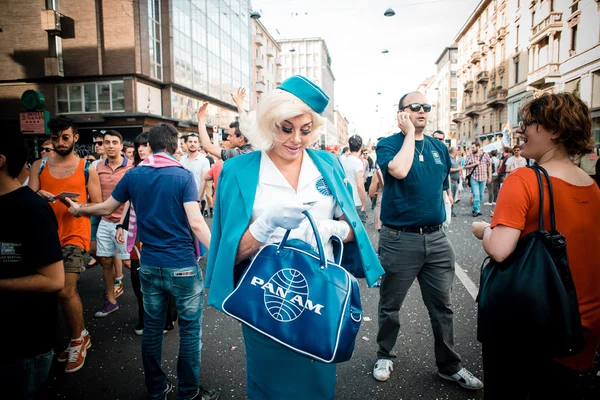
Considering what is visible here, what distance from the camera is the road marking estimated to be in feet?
15.4

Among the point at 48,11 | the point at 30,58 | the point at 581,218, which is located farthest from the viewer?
the point at 30,58

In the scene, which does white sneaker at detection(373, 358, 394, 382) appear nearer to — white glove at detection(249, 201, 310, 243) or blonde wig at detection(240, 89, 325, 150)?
white glove at detection(249, 201, 310, 243)

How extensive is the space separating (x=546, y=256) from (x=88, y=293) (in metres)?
5.30

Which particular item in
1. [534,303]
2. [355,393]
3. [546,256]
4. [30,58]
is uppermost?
[30,58]

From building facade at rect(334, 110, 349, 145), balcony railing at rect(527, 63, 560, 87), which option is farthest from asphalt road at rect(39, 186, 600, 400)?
building facade at rect(334, 110, 349, 145)

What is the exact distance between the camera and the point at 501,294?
1617 mm

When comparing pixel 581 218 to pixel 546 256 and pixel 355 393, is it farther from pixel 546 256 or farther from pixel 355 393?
pixel 355 393

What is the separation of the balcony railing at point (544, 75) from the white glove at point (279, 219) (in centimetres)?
3066

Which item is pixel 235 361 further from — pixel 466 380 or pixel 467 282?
pixel 467 282

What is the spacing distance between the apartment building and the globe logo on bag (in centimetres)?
3518

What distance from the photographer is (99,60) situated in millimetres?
24750

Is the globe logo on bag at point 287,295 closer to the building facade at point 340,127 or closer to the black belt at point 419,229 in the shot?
the black belt at point 419,229

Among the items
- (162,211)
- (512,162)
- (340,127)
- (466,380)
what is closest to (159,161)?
(162,211)

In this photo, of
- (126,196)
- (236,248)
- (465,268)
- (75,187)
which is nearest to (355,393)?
(236,248)
